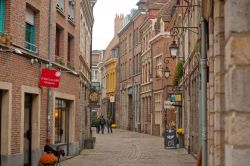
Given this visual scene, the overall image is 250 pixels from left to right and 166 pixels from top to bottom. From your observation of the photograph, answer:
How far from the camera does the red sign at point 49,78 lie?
1802cm

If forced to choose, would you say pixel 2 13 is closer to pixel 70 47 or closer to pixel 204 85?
pixel 204 85

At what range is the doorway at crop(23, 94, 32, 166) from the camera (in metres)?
18.3

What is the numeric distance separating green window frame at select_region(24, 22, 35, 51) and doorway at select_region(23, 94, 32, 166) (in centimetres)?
167

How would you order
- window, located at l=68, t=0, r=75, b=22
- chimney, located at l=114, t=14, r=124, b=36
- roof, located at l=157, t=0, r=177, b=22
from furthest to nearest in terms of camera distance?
chimney, located at l=114, t=14, r=124, b=36
roof, located at l=157, t=0, r=177, b=22
window, located at l=68, t=0, r=75, b=22

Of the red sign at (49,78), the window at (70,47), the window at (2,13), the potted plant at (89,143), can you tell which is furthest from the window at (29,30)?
the potted plant at (89,143)

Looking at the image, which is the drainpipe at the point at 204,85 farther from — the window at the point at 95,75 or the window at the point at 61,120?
the window at the point at 95,75

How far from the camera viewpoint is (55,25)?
70.2 feet

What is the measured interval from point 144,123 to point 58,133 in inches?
1270

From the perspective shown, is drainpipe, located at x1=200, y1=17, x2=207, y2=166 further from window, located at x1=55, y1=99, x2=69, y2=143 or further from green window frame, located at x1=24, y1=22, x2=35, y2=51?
window, located at x1=55, y1=99, x2=69, y2=143

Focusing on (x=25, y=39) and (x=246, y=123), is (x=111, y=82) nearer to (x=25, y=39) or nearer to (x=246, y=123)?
(x=25, y=39)

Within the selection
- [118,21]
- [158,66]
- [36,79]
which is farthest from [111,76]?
[36,79]

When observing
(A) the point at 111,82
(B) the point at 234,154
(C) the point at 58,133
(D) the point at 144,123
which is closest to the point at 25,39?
(C) the point at 58,133

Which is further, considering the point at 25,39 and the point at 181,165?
the point at 181,165

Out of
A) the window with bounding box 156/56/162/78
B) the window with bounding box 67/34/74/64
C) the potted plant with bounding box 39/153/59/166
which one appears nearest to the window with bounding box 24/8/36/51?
the potted plant with bounding box 39/153/59/166
